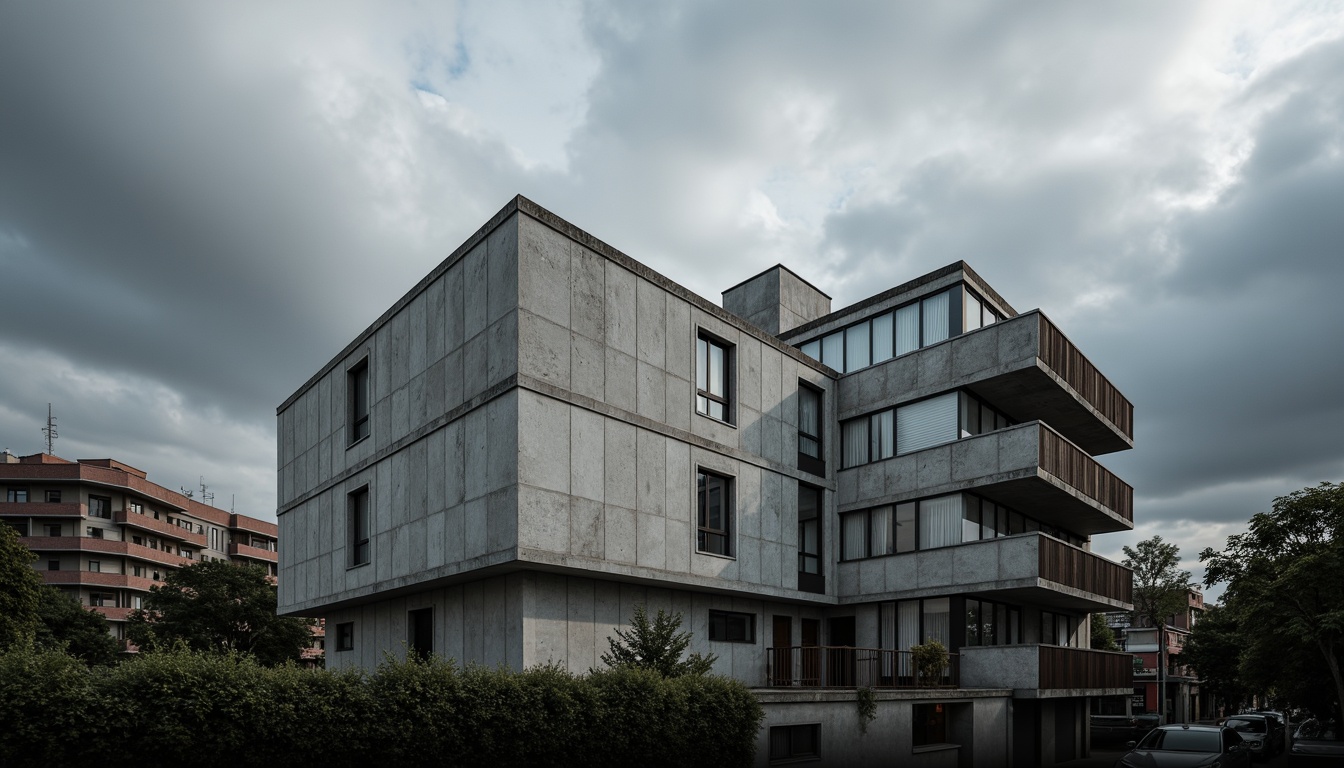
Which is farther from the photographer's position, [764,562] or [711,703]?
[764,562]

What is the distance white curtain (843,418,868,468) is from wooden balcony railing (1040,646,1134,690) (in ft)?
24.3

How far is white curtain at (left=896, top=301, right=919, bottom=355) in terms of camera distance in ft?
92.7

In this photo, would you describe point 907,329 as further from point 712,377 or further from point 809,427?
point 712,377

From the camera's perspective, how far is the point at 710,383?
2398 centimetres

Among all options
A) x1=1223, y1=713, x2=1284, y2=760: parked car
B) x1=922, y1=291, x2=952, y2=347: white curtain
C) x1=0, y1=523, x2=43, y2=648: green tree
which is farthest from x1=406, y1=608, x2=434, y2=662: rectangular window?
x1=1223, y1=713, x2=1284, y2=760: parked car

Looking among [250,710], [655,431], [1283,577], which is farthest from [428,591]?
[1283,577]

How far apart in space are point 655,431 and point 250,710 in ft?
37.0

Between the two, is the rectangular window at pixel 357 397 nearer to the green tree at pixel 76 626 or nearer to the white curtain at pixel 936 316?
the white curtain at pixel 936 316

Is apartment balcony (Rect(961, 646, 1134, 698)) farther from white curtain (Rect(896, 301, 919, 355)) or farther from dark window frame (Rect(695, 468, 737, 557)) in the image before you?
white curtain (Rect(896, 301, 919, 355))

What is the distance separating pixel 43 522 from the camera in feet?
250

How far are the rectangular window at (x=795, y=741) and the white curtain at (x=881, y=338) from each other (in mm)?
12779

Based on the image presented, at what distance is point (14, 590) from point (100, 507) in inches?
1726

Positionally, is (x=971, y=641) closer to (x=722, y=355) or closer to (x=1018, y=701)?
(x=1018, y=701)

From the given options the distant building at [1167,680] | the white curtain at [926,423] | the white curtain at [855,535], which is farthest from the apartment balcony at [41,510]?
the distant building at [1167,680]
